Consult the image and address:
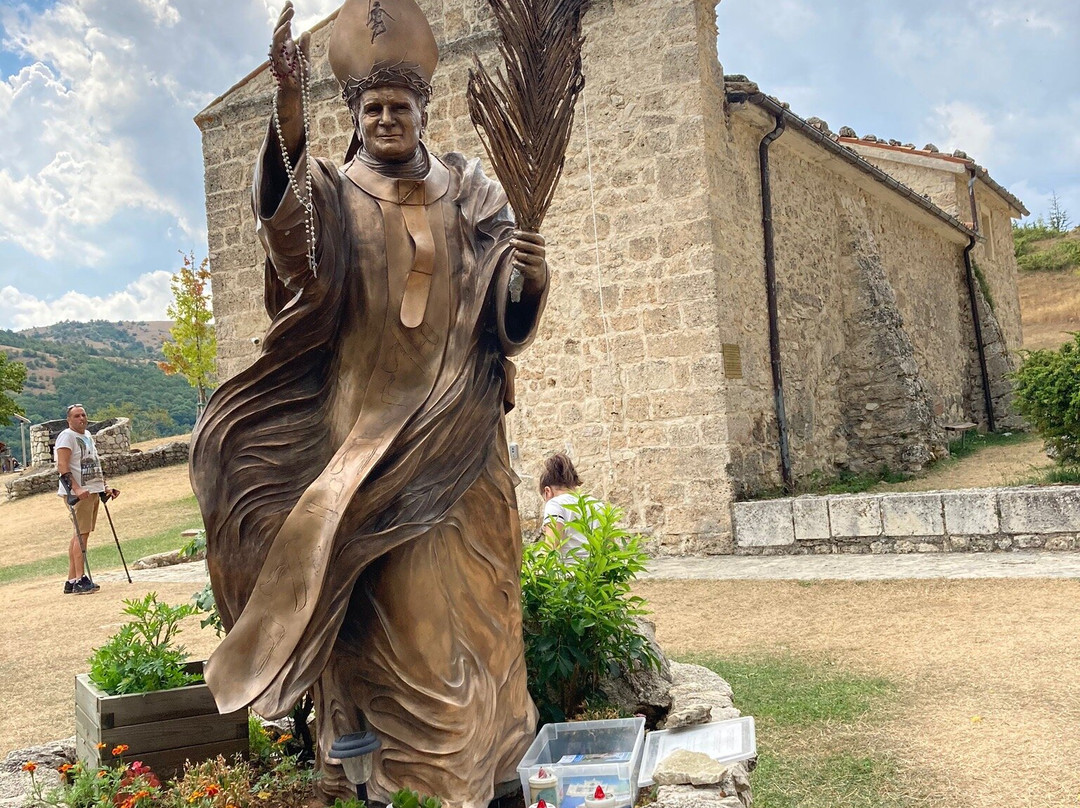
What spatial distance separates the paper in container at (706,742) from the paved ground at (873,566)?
4400mm

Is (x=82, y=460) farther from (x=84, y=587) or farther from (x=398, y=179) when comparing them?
(x=398, y=179)

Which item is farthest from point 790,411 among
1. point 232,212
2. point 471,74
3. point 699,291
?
point 471,74

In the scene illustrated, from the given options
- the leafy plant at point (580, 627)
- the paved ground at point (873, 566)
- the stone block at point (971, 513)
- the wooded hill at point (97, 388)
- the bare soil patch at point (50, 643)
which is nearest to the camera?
the leafy plant at point (580, 627)

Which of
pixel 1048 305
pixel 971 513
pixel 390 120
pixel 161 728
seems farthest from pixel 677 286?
pixel 1048 305

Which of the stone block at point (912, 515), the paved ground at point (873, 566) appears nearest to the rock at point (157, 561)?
the paved ground at point (873, 566)

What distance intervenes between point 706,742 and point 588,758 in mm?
383

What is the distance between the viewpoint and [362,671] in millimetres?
2619

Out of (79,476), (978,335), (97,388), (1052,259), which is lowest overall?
(79,476)

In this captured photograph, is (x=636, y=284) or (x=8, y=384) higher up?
(x=8, y=384)

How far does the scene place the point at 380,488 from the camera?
2514 millimetres

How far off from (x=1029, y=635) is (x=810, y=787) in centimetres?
250

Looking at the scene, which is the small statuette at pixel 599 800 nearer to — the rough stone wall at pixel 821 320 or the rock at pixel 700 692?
the rock at pixel 700 692

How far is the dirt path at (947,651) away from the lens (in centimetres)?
344

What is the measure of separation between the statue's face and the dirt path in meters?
2.68
